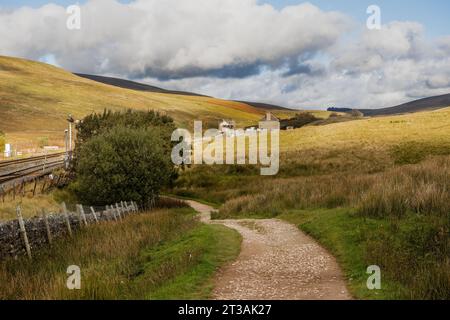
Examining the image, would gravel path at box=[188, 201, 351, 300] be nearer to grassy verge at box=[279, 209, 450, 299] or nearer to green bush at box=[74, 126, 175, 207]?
grassy verge at box=[279, 209, 450, 299]

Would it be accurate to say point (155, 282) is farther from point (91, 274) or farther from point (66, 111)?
point (66, 111)

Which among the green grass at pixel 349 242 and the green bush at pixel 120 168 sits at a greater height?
the green bush at pixel 120 168

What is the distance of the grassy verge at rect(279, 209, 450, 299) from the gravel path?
457 millimetres

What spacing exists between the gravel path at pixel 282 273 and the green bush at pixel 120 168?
23388 mm

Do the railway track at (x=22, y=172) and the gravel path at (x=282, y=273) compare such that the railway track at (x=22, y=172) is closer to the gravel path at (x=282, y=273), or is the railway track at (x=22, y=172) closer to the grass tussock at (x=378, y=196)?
the grass tussock at (x=378, y=196)

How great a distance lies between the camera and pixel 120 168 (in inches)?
1558

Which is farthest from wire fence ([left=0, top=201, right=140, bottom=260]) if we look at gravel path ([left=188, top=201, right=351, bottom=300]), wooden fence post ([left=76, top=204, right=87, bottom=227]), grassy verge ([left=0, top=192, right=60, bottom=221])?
gravel path ([left=188, top=201, right=351, bottom=300])

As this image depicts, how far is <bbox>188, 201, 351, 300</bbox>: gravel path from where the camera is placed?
10828 millimetres

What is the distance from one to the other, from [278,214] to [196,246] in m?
12.6

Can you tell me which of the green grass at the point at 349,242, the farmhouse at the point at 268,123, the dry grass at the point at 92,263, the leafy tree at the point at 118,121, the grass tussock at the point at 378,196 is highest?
the farmhouse at the point at 268,123

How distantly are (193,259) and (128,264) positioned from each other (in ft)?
9.44

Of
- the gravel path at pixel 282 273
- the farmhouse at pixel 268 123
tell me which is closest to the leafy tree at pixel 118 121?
the gravel path at pixel 282 273

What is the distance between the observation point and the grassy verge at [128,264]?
38.6ft
